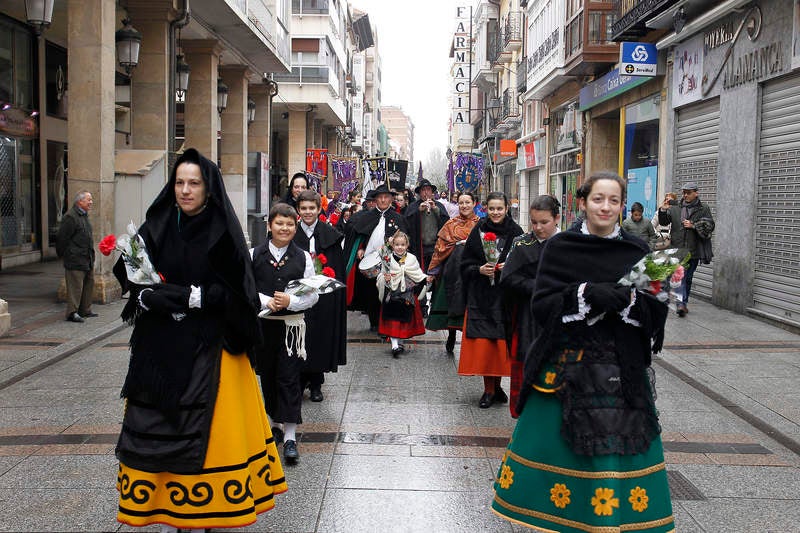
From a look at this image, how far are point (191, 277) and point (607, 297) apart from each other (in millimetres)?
1875

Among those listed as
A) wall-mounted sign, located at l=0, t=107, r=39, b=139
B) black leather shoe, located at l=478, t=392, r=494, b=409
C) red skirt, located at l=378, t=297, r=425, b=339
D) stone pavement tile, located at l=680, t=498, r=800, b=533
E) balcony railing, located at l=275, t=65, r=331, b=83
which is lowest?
stone pavement tile, located at l=680, t=498, r=800, b=533

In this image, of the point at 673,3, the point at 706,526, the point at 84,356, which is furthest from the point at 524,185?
the point at 706,526

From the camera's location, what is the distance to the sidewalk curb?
8127mm

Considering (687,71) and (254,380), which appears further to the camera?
(687,71)

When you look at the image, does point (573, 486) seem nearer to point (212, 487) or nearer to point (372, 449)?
point (212, 487)

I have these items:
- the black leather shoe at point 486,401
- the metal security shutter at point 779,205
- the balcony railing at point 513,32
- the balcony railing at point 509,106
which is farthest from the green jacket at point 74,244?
the balcony railing at point 513,32

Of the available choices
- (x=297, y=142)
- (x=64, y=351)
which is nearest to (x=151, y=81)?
(x=64, y=351)

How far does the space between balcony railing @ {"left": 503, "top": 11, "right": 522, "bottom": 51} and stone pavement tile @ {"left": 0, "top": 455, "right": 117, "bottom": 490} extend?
127 feet

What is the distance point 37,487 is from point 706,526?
12.7 ft

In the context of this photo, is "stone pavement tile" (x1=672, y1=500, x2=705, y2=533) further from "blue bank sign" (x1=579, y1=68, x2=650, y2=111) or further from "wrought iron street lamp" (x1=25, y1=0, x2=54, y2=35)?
"blue bank sign" (x1=579, y1=68, x2=650, y2=111)

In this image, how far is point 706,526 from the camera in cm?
458

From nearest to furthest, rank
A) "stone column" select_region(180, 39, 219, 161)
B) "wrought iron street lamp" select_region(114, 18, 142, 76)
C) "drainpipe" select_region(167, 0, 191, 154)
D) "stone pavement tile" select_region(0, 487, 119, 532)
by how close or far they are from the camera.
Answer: "stone pavement tile" select_region(0, 487, 119, 532)
"wrought iron street lamp" select_region(114, 18, 142, 76)
"drainpipe" select_region(167, 0, 191, 154)
"stone column" select_region(180, 39, 219, 161)

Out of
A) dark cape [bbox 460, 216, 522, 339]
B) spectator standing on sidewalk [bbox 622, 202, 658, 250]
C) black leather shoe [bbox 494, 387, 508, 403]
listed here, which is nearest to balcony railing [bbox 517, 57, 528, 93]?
spectator standing on sidewalk [bbox 622, 202, 658, 250]

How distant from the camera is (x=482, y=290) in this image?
7.18 meters
